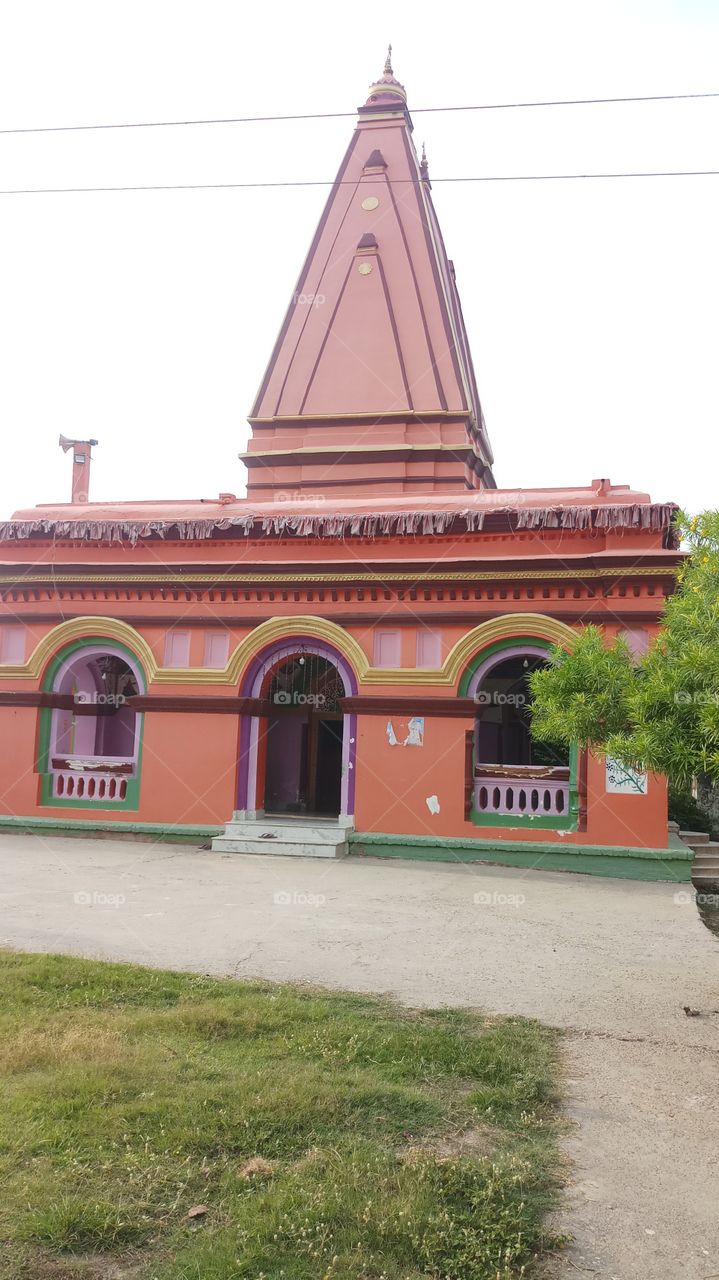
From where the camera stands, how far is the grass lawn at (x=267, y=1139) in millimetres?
2945

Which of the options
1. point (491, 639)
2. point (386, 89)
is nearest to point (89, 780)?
point (491, 639)

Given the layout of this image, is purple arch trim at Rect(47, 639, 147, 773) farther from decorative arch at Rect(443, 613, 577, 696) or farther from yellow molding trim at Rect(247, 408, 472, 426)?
yellow molding trim at Rect(247, 408, 472, 426)

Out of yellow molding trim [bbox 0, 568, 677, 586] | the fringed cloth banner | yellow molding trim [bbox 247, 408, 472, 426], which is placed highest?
yellow molding trim [bbox 247, 408, 472, 426]

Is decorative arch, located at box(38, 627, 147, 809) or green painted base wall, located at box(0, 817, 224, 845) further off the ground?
decorative arch, located at box(38, 627, 147, 809)

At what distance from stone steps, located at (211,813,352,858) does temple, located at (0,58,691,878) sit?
0.13 feet

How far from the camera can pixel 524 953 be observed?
7.20 metres

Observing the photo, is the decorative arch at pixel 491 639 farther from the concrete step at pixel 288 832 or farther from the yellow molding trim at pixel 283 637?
the concrete step at pixel 288 832

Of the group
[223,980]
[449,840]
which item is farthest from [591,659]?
[449,840]

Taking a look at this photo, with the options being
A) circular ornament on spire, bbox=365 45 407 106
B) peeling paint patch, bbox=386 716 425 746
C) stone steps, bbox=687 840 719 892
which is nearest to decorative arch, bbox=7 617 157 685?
peeling paint patch, bbox=386 716 425 746

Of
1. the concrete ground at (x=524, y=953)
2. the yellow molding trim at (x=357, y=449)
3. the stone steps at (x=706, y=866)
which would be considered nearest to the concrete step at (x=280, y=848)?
the concrete ground at (x=524, y=953)

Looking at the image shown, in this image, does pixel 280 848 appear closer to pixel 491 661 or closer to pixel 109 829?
pixel 109 829

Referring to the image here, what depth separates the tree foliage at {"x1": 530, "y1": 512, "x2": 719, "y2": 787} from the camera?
5.08 meters

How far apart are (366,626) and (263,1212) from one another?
10326 mm

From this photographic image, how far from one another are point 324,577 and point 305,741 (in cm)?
336
